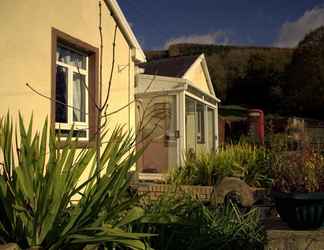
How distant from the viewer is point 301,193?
11.5 ft

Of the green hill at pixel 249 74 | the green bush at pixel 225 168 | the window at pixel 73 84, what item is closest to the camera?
the window at pixel 73 84

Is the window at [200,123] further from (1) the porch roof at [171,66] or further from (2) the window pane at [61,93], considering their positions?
(2) the window pane at [61,93]

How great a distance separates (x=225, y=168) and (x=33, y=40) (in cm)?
454

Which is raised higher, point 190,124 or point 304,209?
point 190,124

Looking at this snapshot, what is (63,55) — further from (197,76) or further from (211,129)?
(197,76)

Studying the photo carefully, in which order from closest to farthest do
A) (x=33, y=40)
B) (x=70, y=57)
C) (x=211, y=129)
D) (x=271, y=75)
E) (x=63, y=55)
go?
(x=33, y=40) → (x=63, y=55) → (x=70, y=57) → (x=211, y=129) → (x=271, y=75)

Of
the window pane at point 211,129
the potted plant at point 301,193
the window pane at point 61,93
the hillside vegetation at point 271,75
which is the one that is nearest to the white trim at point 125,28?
the window pane at point 61,93

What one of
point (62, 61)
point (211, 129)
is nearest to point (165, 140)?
point (211, 129)

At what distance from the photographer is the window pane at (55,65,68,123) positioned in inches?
275

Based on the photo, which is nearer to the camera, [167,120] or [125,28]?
[125,28]

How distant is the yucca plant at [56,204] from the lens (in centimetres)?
348

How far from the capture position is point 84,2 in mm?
7676

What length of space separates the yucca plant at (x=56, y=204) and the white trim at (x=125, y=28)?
5.34m

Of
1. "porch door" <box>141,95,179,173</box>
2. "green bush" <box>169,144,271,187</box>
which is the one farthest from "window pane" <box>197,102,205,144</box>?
"green bush" <box>169,144,271,187</box>
